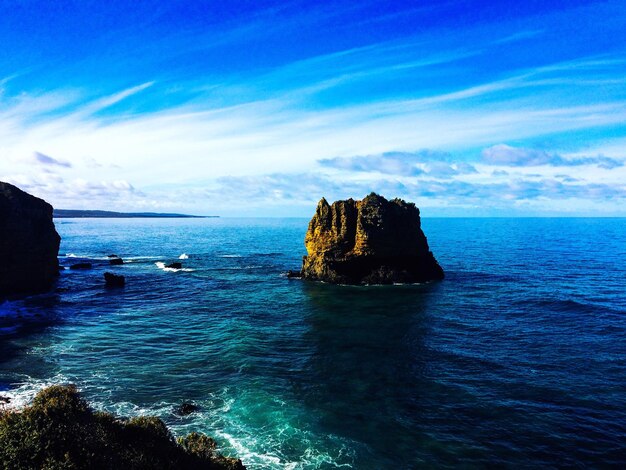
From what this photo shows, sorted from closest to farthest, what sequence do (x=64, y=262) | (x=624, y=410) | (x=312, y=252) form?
(x=624, y=410), (x=312, y=252), (x=64, y=262)

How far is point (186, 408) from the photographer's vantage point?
30969mm

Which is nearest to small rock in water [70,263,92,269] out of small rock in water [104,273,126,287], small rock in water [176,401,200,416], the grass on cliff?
small rock in water [104,273,126,287]

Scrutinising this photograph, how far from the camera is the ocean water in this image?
27.2 meters

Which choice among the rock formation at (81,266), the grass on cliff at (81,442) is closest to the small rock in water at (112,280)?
the rock formation at (81,266)

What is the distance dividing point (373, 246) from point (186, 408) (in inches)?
2224

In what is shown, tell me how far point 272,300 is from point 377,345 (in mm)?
27476

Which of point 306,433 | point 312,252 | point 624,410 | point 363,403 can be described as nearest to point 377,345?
point 363,403

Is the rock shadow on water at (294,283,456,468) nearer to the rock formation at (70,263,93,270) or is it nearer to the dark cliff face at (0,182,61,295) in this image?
the dark cliff face at (0,182,61,295)

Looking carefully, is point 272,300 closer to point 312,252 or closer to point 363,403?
point 312,252

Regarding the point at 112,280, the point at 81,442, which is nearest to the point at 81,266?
the point at 112,280

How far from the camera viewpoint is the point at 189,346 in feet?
151

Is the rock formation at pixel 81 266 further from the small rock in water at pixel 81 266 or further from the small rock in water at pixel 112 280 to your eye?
the small rock in water at pixel 112 280

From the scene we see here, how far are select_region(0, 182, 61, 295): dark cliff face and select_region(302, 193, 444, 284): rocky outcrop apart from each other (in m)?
51.5

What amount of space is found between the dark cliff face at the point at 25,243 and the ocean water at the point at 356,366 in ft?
18.0
